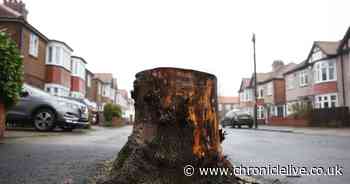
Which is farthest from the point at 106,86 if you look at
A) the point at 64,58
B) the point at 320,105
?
the point at 320,105

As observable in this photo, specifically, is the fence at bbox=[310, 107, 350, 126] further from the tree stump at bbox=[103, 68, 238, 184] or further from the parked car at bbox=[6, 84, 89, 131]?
the tree stump at bbox=[103, 68, 238, 184]

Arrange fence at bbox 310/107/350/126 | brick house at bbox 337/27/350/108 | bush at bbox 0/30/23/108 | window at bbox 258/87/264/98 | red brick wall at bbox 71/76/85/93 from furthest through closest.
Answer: window at bbox 258/87/264/98
red brick wall at bbox 71/76/85/93
brick house at bbox 337/27/350/108
fence at bbox 310/107/350/126
bush at bbox 0/30/23/108

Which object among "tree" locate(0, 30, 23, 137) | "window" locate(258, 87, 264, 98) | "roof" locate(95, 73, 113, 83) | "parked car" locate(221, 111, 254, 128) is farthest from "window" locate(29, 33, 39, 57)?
"window" locate(258, 87, 264, 98)

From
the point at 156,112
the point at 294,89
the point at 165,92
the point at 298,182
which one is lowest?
the point at 298,182

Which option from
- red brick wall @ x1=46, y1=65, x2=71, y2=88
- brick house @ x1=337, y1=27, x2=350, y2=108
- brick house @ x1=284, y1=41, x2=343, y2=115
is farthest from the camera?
brick house @ x1=284, y1=41, x2=343, y2=115

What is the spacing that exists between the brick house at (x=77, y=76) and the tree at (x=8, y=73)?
87.5 ft

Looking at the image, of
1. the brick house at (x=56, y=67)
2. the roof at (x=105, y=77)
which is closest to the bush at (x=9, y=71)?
the brick house at (x=56, y=67)

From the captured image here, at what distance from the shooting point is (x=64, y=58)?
27562 millimetres

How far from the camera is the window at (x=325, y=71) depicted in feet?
100

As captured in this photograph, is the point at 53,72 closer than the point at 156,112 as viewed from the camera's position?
No

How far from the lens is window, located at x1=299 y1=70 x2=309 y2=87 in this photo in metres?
36.3

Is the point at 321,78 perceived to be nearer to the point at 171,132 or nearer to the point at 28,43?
the point at 28,43

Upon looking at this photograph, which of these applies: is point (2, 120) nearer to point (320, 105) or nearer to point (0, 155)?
point (0, 155)

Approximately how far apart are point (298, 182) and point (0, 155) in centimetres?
446
